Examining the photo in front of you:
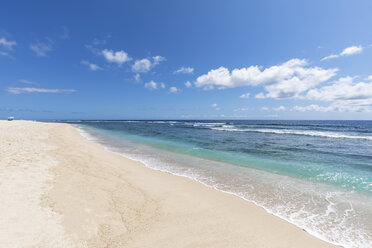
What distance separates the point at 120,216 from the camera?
4117 millimetres

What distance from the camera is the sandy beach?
324cm

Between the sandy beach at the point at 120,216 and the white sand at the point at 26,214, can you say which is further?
the sandy beach at the point at 120,216

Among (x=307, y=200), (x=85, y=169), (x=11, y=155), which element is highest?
(x=11, y=155)

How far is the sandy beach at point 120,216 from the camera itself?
3.24m

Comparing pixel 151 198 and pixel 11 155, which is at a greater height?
pixel 11 155

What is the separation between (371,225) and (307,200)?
159 centimetres

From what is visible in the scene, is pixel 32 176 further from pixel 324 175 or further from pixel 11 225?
pixel 324 175

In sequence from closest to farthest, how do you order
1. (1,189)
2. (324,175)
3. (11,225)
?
1. (11,225)
2. (1,189)
3. (324,175)

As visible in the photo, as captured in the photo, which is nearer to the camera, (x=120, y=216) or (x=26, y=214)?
(x=26, y=214)

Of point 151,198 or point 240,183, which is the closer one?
point 151,198

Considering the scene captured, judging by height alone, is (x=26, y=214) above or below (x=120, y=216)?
above

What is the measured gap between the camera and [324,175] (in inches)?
335

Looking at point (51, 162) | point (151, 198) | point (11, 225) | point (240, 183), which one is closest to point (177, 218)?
point (151, 198)

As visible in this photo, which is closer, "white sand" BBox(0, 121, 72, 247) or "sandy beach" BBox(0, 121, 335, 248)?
"white sand" BBox(0, 121, 72, 247)
